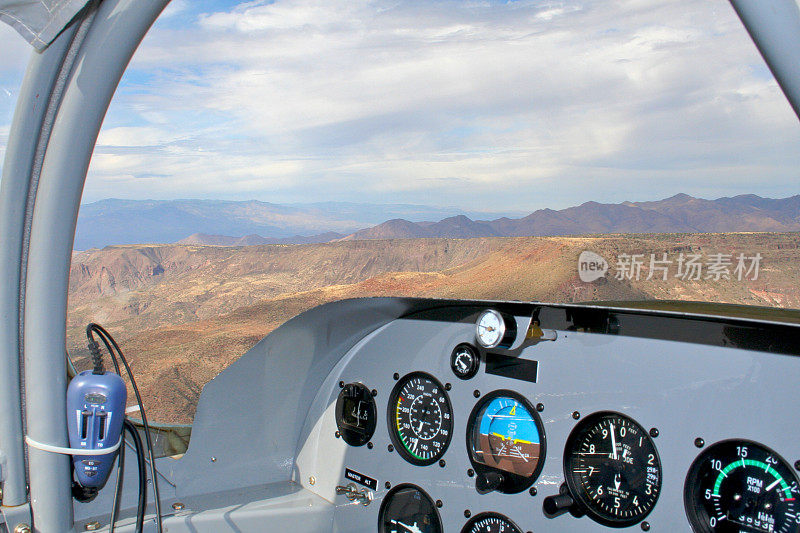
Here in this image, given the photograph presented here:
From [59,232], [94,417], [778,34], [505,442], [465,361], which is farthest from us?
[465,361]

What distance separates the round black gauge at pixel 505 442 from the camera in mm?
2158

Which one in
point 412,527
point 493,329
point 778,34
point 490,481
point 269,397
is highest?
A: point 778,34

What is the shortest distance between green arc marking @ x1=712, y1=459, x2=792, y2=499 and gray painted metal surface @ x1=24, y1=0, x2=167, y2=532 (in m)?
1.75

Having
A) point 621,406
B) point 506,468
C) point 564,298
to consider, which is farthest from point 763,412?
point 506,468

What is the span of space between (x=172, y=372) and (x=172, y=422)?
515 mm

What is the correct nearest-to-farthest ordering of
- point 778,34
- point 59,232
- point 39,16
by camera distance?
point 778,34 < point 39,16 < point 59,232

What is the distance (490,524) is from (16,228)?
1.77 meters

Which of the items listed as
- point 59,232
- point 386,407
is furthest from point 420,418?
point 59,232

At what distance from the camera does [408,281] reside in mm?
1772

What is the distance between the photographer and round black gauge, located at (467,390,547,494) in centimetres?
216

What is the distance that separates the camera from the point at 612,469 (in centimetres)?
198

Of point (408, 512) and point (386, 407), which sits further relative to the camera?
point (386, 407)

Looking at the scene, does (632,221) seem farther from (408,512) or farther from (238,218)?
(408,512)

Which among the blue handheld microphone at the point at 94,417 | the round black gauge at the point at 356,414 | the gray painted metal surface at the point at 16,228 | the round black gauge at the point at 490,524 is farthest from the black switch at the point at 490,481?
the gray painted metal surface at the point at 16,228
